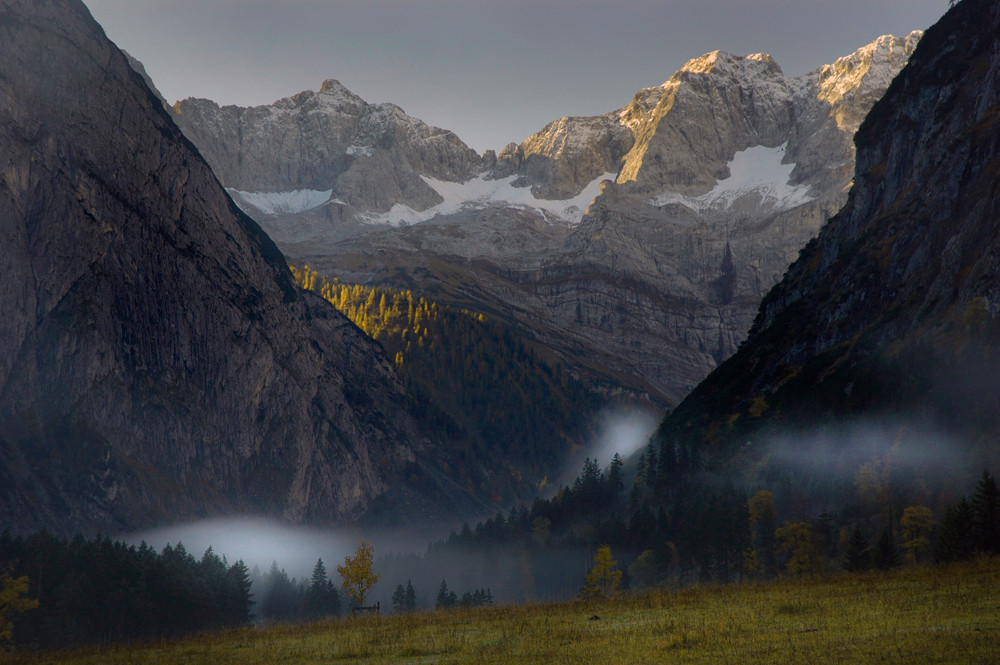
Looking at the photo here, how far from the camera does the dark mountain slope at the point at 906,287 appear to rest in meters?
107

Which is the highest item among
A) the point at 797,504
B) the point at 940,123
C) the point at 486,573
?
the point at 940,123

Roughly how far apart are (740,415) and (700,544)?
49.3 m

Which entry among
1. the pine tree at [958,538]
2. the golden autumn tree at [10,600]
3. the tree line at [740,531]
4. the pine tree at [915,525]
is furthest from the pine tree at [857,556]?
the golden autumn tree at [10,600]

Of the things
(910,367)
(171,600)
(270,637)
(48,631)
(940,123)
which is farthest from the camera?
(940,123)

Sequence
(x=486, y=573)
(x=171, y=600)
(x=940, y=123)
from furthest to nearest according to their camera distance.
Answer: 1. (x=486, y=573)
2. (x=940, y=123)
3. (x=171, y=600)

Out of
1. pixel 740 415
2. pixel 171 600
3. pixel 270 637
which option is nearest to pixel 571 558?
pixel 740 415

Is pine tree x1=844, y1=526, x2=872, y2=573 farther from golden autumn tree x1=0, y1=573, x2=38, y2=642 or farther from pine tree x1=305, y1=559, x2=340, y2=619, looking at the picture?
pine tree x1=305, y1=559, x2=340, y2=619

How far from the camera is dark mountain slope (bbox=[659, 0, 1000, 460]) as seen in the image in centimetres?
10725

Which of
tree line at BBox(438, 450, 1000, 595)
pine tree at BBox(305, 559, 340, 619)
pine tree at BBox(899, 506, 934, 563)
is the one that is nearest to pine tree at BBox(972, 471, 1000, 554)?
tree line at BBox(438, 450, 1000, 595)

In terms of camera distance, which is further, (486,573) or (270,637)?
Answer: (486,573)

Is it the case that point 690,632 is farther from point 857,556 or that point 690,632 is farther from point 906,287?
point 906,287

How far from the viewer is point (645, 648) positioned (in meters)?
27.8

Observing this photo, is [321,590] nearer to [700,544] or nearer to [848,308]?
[700,544]

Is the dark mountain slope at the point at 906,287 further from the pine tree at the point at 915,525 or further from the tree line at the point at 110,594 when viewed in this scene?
the tree line at the point at 110,594
